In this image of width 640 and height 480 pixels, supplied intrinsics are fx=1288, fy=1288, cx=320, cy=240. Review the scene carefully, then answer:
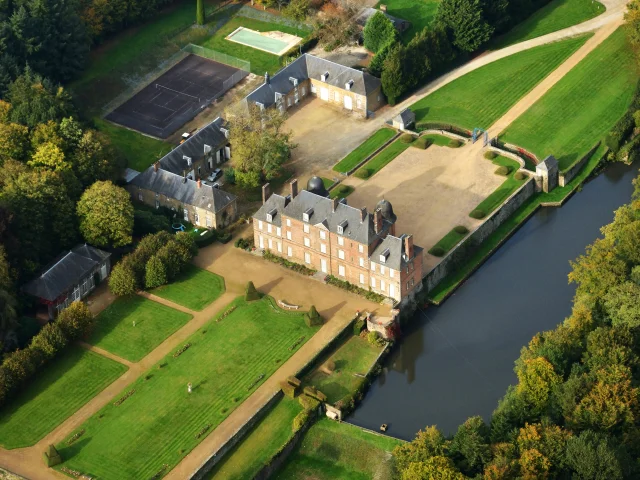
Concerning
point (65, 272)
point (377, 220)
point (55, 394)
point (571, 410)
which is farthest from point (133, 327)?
point (571, 410)

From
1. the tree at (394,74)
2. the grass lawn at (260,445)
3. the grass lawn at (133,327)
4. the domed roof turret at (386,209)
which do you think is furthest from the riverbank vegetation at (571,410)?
the tree at (394,74)

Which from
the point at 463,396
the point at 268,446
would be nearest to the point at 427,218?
the point at 463,396

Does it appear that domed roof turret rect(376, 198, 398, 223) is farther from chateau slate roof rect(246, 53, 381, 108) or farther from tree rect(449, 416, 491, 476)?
chateau slate roof rect(246, 53, 381, 108)

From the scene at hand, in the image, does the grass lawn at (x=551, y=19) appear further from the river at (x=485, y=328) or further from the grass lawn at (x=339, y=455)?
the grass lawn at (x=339, y=455)

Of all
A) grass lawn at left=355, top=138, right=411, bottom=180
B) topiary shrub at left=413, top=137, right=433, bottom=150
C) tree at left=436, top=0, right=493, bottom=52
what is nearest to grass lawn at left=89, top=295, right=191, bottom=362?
grass lawn at left=355, top=138, right=411, bottom=180

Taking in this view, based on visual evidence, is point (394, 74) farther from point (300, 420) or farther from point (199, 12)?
point (300, 420)

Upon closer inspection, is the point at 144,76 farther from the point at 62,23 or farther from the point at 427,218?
the point at 427,218
